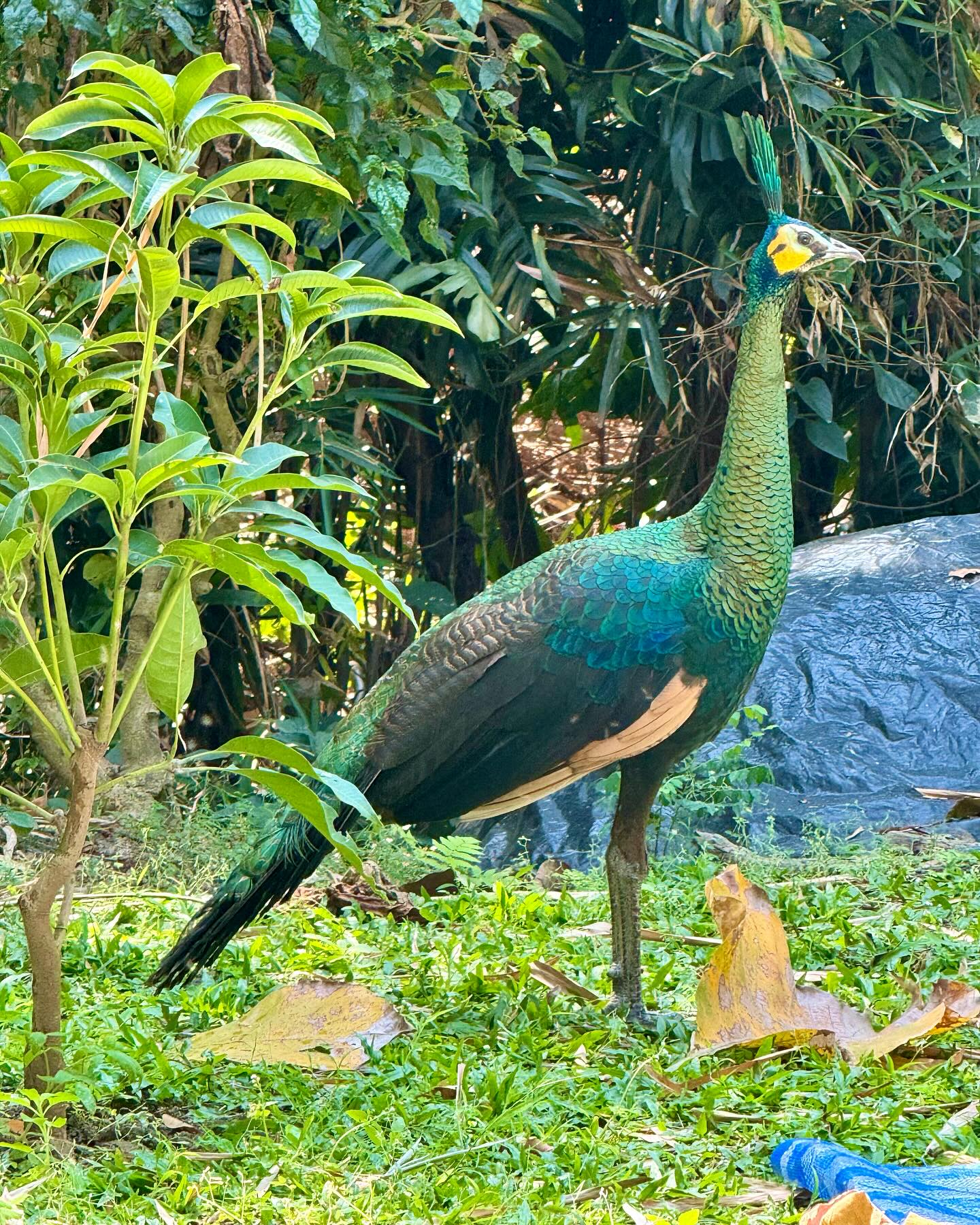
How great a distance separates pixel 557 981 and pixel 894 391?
382 centimetres

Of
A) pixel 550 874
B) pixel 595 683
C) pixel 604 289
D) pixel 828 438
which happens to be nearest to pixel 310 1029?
pixel 595 683

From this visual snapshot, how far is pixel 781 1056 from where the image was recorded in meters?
3.12

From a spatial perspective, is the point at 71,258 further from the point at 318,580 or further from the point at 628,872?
the point at 628,872

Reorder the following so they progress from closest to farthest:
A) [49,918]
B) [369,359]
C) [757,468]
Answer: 1. [49,918]
2. [369,359]
3. [757,468]

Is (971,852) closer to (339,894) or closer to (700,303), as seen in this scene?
(339,894)

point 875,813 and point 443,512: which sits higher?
point 443,512

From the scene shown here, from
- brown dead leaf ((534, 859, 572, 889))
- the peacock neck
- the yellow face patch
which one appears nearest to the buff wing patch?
the peacock neck

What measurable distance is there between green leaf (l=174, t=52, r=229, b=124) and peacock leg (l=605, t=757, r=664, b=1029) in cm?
194

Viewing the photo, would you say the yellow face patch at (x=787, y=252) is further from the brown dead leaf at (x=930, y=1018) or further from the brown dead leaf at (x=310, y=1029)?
the brown dead leaf at (x=310, y=1029)

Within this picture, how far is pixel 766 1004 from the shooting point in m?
3.15

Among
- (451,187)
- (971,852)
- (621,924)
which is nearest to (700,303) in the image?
(451,187)

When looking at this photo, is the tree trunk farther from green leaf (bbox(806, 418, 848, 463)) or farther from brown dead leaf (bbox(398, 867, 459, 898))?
green leaf (bbox(806, 418, 848, 463))

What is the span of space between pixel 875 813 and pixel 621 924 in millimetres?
1926

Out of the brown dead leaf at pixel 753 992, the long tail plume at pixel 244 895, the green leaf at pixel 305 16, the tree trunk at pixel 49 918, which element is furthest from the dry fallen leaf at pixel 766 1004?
the green leaf at pixel 305 16
